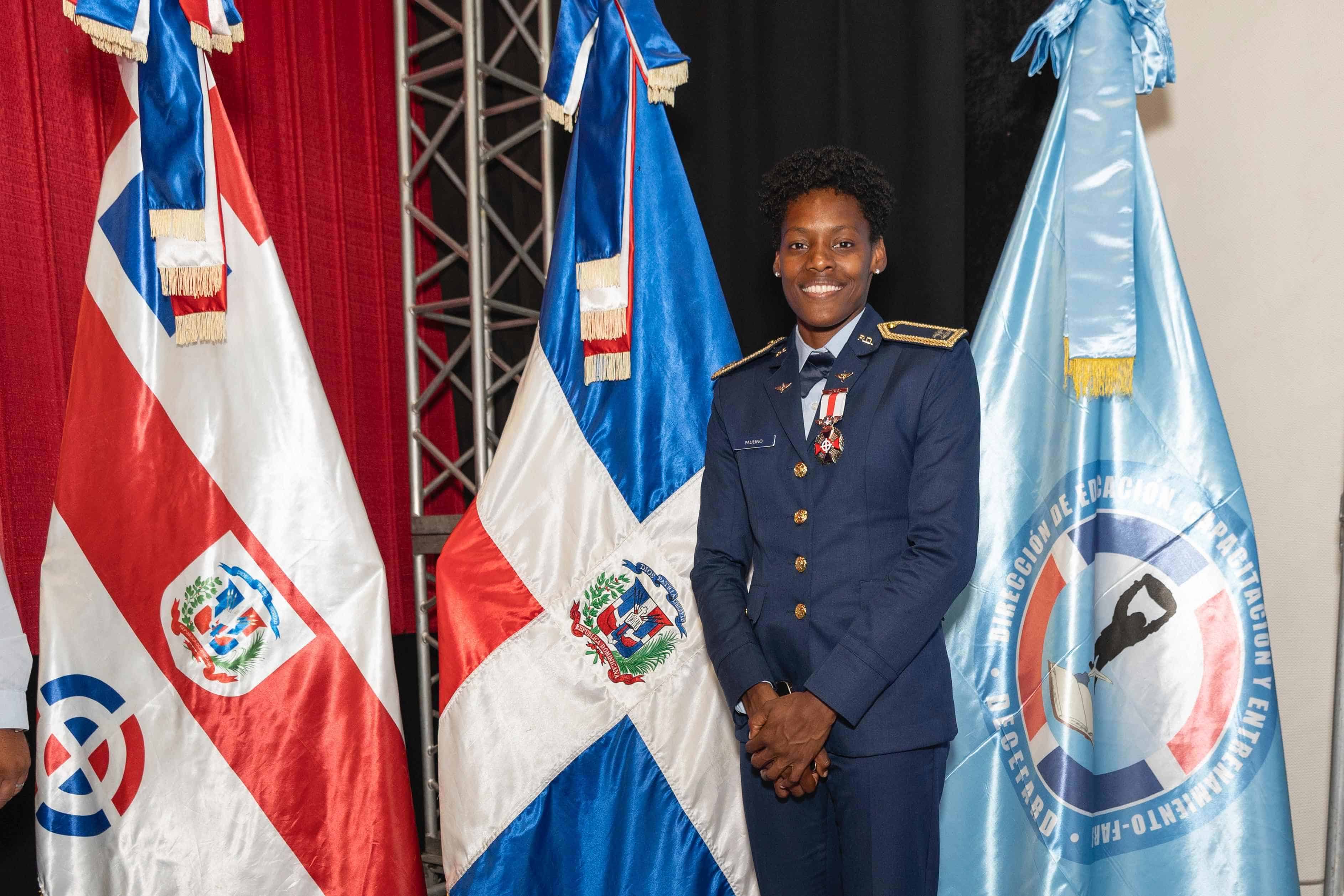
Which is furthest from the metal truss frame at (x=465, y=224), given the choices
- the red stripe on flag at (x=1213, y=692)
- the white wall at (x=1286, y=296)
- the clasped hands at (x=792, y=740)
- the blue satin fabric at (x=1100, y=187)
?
the red stripe on flag at (x=1213, y=692)

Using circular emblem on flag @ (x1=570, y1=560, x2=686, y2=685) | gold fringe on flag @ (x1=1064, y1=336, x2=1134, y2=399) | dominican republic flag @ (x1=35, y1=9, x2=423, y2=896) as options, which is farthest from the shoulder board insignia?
dominican republic flag @ (x1=35, y1=9, x2=423, y2=896)

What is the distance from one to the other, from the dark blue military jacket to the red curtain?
1555 mm

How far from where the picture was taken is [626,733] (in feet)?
7.23

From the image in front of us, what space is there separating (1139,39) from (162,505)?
2154 mm

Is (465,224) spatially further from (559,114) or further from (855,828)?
(855,828)

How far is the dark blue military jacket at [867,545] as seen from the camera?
145cm

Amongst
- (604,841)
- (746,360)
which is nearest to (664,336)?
(746,360)

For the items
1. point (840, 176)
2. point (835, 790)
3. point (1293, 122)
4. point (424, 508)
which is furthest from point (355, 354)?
point (1293, 122)

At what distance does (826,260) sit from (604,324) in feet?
2.27

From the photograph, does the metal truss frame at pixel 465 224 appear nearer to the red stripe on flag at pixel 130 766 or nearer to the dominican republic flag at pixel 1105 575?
the red stripe on flag at pixel 130 766

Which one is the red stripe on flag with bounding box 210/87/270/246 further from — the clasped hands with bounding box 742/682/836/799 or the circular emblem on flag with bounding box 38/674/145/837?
the clasped hands with bounding box 742/682/836/799

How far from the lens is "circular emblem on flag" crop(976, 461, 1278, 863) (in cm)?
184

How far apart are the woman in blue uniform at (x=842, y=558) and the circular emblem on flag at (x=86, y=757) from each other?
1.23 metres

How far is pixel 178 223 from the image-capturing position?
6.86ft
